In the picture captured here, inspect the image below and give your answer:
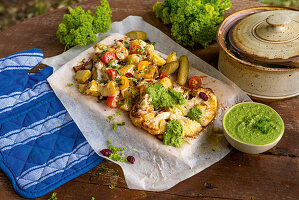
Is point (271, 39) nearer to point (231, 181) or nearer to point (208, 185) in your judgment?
point (231, 181)

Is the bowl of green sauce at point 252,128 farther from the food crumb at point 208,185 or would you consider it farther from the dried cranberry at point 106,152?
the dried cranberry at point 106,152

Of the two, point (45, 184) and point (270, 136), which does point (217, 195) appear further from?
point (45, 184)

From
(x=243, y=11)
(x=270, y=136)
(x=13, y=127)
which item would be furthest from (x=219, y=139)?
(x=13, y=127)

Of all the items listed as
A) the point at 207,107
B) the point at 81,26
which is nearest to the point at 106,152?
the point at 207,107

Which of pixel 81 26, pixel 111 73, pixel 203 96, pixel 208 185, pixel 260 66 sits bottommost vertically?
pixel 208 185

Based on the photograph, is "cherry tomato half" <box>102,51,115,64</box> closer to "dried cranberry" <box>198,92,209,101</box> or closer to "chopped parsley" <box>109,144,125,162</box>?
"chopped parsley" <box>109,144,125,162</box>

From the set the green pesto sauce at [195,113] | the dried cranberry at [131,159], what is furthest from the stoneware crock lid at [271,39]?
the dried cranberry at [131,159]
